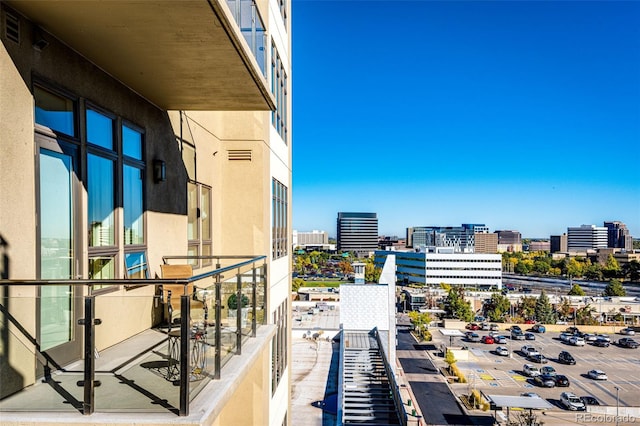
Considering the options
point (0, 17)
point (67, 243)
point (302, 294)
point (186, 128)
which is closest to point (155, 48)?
point (0, 17)

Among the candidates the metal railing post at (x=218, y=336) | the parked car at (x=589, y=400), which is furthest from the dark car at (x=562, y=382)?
the metal railing post at (x=218, y=336)

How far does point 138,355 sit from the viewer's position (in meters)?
3.38

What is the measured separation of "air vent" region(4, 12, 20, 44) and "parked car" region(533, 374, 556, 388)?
3817 cm

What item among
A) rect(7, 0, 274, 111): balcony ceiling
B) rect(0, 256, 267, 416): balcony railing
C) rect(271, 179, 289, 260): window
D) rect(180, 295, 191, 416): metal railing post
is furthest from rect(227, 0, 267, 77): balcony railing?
rect(271, 179, 289, 260): window

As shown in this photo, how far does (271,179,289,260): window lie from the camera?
30.2ft

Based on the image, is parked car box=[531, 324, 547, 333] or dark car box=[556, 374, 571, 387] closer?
dark car box=[556, 374, 571, 387]

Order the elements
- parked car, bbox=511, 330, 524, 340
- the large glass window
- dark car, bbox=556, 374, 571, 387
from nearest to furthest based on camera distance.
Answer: the large glass window → dark car, bbox=556, 374, 571, 387 → parked car, bbox=511, 330, 524, 340

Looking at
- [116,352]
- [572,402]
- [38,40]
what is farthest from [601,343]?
[38,40]

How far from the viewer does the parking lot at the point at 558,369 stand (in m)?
32.0

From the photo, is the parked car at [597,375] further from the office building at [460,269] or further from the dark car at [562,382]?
the office building at [460,269]

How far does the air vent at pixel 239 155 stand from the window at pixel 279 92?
47.9 inches


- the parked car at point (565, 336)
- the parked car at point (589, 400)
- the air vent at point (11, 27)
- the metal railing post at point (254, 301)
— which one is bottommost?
the parked car at point (565, 336)

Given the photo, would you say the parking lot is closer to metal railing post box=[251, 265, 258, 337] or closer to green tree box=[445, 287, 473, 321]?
green tree box=[445, 287, 473, 321]

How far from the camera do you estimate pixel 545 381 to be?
33344 mm
